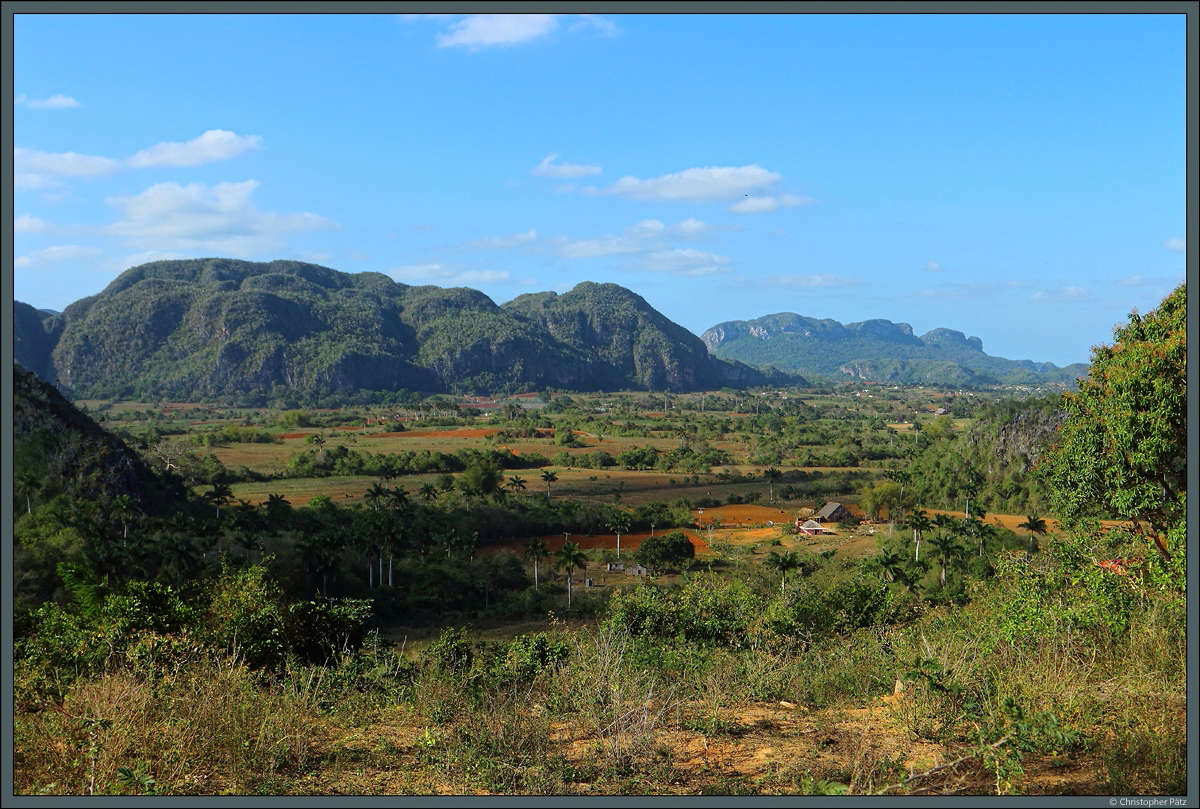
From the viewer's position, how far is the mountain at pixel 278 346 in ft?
478

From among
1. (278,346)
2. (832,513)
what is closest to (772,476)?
(832,513)

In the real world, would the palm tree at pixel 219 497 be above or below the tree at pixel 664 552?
Answer: above

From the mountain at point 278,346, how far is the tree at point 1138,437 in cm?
14644

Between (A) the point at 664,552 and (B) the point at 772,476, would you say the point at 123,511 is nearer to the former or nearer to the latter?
(A) the point at 664,552

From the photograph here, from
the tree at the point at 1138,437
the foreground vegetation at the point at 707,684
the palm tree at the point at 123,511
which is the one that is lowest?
the palm tree at the point at 123,511

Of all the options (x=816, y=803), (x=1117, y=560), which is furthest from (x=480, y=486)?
(x=816, y=803)

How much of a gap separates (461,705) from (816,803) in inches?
153

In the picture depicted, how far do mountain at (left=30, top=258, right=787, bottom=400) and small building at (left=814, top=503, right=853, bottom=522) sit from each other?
382ft

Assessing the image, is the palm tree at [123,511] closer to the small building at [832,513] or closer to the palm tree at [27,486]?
the palm tree at [27,486]

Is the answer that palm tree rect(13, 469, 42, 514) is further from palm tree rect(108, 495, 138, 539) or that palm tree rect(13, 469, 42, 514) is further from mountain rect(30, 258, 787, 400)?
mountain rect(30, 258, 787, 400)

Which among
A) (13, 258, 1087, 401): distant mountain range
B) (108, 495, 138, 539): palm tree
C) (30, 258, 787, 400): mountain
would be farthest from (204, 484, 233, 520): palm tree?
(30, 258, 787, 400): mountain

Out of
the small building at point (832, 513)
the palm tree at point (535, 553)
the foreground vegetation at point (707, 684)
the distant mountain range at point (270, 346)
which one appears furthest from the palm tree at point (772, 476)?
the distant mountain range at point (270, 346)

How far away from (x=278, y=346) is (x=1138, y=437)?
15980 cm

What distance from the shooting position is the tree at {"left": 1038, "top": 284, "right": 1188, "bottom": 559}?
8031 mm
